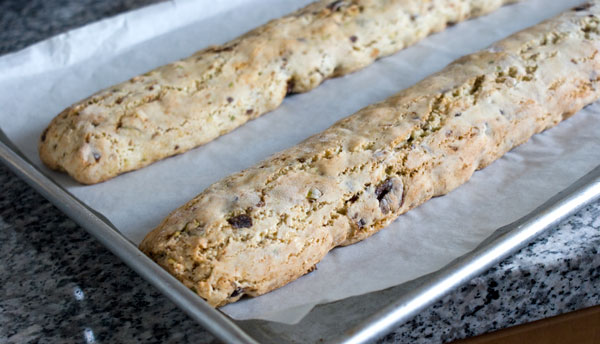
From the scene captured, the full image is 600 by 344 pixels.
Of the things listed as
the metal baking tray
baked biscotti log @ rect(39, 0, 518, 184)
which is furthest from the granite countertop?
baked biscotti log @ rect(39, 0, 518, 184)

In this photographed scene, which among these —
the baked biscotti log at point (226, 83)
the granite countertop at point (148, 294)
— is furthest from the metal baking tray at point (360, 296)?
the baked biscotti log at point (226, 83)

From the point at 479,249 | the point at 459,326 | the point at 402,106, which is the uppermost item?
the point at 402,106

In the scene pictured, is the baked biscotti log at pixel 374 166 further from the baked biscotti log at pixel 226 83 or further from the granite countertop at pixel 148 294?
the baked biscotti log at pixel 226 83

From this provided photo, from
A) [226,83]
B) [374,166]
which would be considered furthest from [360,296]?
[226,83]

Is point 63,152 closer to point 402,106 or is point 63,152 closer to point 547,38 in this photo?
point 402,106

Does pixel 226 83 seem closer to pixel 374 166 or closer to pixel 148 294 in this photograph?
pixel 374 166

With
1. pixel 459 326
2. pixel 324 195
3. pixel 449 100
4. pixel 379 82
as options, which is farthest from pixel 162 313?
pixel 379 82
